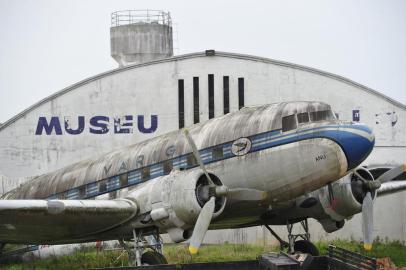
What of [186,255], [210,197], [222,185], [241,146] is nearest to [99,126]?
[186,255]

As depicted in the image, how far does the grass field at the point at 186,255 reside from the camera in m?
26.5

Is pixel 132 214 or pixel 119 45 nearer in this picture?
pixel 132 214

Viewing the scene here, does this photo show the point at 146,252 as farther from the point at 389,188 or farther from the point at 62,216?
the point at 389,188

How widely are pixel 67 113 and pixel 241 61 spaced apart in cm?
754

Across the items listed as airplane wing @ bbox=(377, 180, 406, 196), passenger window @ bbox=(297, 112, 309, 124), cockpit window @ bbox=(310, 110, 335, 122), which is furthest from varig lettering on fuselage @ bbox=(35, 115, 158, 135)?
cockpit window @ bbox=(310, 110, 335, 122)

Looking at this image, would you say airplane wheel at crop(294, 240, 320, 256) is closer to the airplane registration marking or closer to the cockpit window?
the airplane registration marking

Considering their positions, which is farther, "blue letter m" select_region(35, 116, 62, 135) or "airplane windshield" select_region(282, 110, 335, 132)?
"blue letter m" select_region(35, 116, 62, 135)

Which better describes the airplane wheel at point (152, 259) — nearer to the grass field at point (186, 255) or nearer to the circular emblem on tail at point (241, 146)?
the circular emblem on tail at point (241, 146)

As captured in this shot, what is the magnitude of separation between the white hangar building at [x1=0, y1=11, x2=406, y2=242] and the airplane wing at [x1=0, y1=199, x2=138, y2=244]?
11451mm

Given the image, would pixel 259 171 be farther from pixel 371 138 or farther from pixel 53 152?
pixel 53 152

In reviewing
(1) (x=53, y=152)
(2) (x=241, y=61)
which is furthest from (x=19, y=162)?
(2) (x=241, y=61)

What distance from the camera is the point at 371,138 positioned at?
19.8m

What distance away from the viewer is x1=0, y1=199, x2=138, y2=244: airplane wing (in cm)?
2038

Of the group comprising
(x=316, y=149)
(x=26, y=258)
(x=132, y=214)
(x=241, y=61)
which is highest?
(x=241, y=61)
